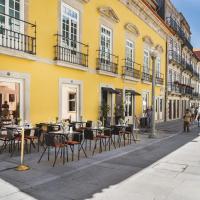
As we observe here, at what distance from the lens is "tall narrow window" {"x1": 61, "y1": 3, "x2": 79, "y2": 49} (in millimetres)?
12995

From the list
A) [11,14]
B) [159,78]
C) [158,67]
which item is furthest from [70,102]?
[158,67]

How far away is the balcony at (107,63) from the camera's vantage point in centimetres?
1567

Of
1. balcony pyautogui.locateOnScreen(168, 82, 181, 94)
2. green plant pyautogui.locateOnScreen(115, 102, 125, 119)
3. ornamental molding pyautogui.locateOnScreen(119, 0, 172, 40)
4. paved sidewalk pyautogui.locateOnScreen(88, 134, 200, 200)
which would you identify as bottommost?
paved sidewalk pyautogui.locateOnScreen(88, 134, 200, 200)

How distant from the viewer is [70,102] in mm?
13781

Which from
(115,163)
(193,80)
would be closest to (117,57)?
(115,163)

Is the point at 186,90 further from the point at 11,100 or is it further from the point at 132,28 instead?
the point at 11,100

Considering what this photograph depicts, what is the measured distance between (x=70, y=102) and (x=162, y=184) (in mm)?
8161

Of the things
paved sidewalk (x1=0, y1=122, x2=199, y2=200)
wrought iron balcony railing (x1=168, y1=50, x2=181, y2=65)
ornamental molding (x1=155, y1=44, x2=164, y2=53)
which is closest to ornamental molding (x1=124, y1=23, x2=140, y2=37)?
ornamental molding (x1=155, y1=44, x2=164, y2=53)

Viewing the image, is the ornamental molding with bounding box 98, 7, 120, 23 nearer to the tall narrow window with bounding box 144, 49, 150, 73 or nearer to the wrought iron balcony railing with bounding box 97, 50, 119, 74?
the wrought iron balcony railing with bounding box 97, 50, 119, 74

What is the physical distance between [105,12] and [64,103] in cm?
621

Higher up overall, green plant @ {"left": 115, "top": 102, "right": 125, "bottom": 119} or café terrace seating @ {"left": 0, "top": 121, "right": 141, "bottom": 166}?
green plant @ {"left": 115, "top": 102, "right": 125, "bottom": 119}

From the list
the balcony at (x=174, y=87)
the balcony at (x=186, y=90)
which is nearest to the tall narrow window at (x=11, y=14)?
the balcony at (x=174, y=87)

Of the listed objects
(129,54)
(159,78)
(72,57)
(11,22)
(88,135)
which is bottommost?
(88,135)

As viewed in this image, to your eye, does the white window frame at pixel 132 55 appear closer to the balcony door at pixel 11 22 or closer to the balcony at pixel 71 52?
the balcony at pixel 71 52
